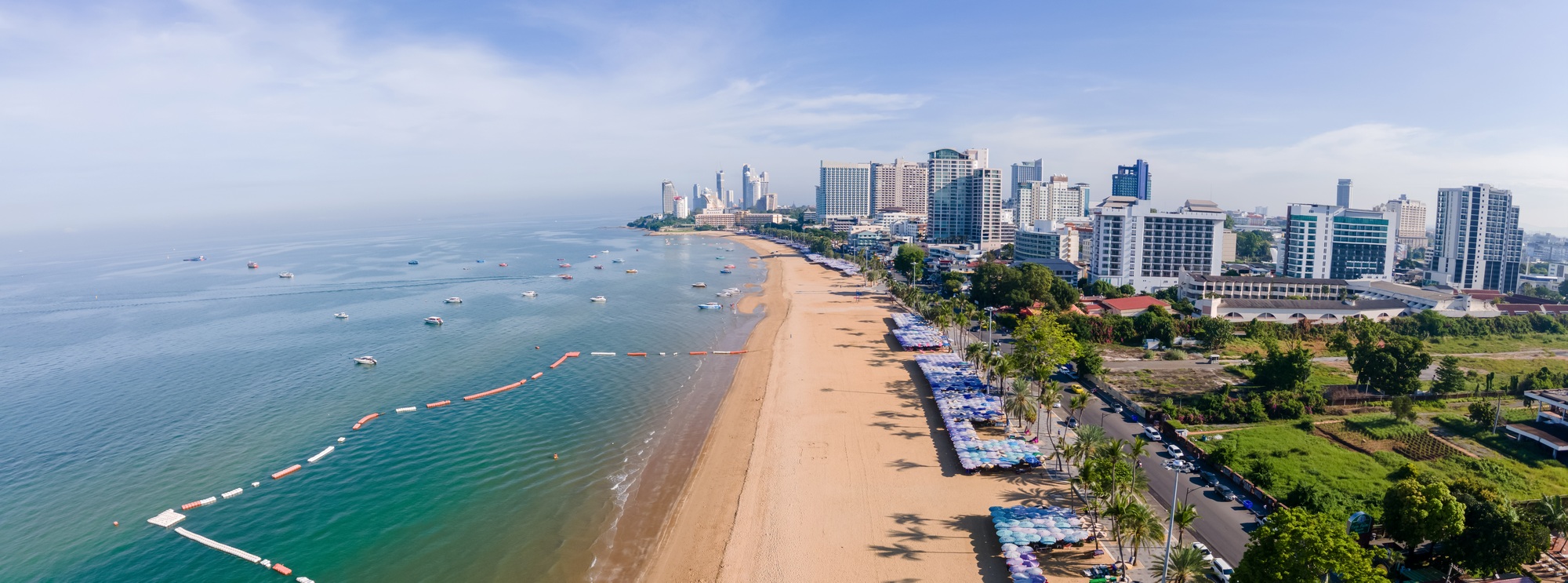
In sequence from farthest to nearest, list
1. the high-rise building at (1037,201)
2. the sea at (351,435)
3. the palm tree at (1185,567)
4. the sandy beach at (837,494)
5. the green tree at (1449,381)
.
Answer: the high-rise building at (1037,201), the green tree at (1449,381), the sea at (351,435), the sandy beach at (837,494), the palm tree at (1185,567)

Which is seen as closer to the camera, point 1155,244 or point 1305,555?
point 1305,555

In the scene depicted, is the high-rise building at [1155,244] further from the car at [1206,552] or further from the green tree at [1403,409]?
the car at [1206,552]

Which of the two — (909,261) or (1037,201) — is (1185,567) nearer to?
(909,261)

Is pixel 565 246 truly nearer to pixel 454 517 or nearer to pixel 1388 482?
pixel 454 517

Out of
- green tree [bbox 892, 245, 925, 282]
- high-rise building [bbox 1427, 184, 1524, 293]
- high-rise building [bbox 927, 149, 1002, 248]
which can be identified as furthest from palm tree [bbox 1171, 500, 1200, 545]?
high-rise building [bbox 927, 149, 1002, 248]

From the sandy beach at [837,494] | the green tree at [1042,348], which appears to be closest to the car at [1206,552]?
the sandy beach at [837,494]

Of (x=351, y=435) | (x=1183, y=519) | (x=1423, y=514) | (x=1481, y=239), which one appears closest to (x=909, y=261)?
(x=1481, y=239)

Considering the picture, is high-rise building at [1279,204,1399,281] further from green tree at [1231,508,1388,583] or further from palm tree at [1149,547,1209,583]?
green tree at [1231,508,1388,583]
